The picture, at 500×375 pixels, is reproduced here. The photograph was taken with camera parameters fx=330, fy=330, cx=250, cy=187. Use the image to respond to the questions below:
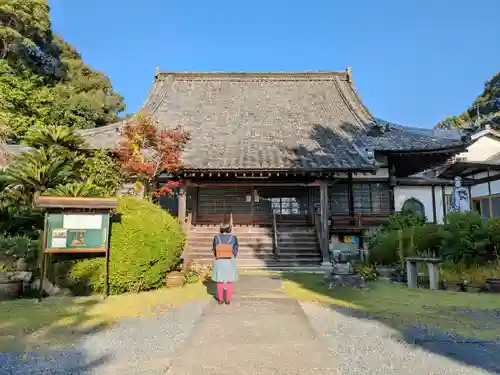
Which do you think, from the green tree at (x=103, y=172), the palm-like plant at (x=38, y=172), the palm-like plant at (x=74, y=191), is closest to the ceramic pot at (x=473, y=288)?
the palm-like plant at (x=74, y=191)

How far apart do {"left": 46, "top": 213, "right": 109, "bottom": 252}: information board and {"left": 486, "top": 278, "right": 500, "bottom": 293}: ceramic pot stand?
826 centimetres

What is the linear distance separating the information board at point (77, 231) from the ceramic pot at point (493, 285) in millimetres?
8260

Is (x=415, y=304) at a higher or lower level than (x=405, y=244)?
lower

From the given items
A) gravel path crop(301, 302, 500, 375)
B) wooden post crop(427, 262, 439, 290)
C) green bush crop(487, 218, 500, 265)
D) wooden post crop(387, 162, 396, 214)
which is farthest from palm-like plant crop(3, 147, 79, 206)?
wooden post crop(387, 162, 396, 214)

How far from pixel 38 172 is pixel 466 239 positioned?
Answer: 11.8 metres

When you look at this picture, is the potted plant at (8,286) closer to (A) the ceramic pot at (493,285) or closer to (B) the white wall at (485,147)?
(A) the ceramic pot at (493,285)

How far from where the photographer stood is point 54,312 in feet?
18.5

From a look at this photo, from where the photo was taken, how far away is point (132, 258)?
6.98 metres

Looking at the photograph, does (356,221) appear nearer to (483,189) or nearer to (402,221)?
(402,221)

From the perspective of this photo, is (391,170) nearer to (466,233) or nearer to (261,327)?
(466,233)

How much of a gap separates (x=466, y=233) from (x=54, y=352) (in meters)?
8.73

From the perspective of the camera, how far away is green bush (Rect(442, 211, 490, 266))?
7906mm

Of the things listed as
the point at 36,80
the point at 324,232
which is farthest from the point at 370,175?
the point at 36,80

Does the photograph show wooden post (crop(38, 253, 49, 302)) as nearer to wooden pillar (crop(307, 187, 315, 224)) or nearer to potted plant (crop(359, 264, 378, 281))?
potted plant (crop(359, 264, 378, 281))
